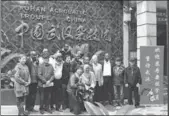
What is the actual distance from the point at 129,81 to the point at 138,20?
2.90m

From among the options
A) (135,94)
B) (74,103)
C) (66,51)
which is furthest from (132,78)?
(66,51)

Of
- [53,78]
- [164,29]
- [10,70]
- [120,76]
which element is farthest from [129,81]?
[10,70]

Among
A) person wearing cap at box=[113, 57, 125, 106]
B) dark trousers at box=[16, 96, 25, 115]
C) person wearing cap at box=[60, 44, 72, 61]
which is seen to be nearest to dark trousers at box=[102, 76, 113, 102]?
person wearing cap at box=[113, 57, 125, 106]

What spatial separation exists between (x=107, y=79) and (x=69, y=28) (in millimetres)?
2992

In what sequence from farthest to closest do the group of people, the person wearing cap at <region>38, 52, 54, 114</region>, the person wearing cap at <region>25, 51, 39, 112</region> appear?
the person wearing cap at <region>38, 52, 54, 114</region> < the person wearing cap at <region>25, 51, 39, 112</region> < the group of people

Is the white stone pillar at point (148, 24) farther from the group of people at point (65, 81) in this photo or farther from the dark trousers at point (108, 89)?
the dark trousers at point (108, 89)

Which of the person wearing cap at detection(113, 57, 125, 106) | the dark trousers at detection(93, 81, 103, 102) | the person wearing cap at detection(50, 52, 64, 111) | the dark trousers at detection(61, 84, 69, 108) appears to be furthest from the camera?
the dark trousers at detection(93, 81, 103, 102)

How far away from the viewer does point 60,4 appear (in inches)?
434

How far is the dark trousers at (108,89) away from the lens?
9074mm

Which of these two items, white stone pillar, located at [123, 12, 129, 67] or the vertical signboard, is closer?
the vertical signboard

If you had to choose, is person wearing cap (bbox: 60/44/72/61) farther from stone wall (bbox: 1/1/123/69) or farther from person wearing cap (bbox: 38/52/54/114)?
person wearing cap (bbox: 38/52/54/114)

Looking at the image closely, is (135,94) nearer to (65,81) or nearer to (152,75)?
(152,75)

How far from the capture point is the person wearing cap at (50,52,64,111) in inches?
318

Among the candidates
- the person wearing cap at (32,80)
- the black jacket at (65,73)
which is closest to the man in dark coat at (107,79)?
the black jacket at (65,73)
